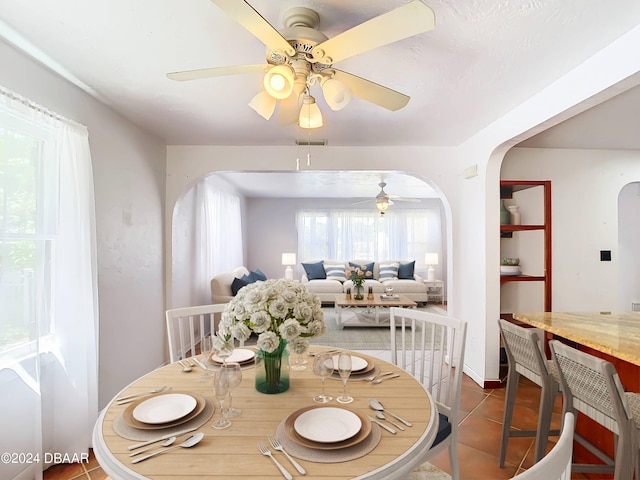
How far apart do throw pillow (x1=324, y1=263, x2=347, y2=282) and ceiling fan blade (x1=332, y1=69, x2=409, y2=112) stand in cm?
580

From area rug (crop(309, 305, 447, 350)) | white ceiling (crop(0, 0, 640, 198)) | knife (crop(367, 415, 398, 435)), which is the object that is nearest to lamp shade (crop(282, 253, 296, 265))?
area rug (crop(309, 305, 447, 350))

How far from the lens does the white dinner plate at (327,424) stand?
100 centimetres

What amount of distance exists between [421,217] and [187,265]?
18.8ft

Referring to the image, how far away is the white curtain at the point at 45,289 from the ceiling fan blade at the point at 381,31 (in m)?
1.54

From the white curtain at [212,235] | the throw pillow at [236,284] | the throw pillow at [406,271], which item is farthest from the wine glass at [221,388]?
the throw pillow at [406,271]

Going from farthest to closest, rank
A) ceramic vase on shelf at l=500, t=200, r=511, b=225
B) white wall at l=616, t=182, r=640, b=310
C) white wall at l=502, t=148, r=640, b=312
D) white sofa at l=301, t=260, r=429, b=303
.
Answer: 1. white sofa at l=301, t=260, r=429, b=303
2. white wall at l=616, t=182, r=640, b=310
3. white wall at l=502, t=148, r=640, b=312
4. ceramic vase on shelf at l=500, t=200, r=511, b=225

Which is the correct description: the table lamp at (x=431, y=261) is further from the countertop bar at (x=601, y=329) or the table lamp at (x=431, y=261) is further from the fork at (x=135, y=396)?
the fork at (x=135, y=396)

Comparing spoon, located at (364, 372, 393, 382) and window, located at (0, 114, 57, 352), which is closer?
spoon, located at (364, 372, 393, 382)

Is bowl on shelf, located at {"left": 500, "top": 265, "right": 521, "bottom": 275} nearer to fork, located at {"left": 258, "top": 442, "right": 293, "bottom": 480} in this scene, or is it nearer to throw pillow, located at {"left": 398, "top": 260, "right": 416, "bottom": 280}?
fork, located at {"left": 258, "top": 442, "right": 293, "bottom": 480}

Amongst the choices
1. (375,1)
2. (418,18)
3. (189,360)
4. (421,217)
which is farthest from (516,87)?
(421,217)

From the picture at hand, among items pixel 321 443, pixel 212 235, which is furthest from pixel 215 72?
pixel 212 235

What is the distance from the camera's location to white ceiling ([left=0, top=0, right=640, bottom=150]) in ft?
4.50

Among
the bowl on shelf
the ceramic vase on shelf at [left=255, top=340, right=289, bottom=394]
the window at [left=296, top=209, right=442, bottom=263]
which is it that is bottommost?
the ceramic vase on shelf at [left=255, top=340, right=289, bottom=394]

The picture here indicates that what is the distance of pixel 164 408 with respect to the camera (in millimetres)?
1161
